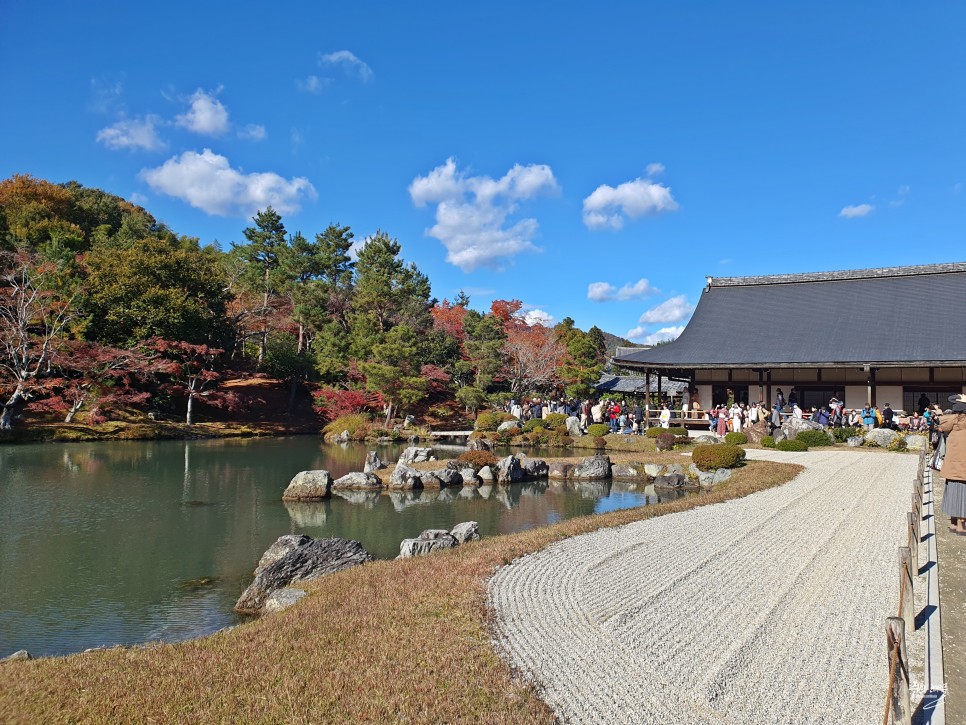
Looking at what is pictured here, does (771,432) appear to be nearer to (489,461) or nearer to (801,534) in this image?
(489,461)

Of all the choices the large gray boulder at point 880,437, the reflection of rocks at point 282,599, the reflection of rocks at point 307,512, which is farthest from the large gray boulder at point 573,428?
the reflection of rocks at point 282,599

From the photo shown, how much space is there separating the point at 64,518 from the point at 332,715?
34.5 ft

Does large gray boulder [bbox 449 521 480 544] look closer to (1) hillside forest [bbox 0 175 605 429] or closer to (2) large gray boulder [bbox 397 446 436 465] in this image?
(2) large gray boulder [bbox 397 446 436 465]

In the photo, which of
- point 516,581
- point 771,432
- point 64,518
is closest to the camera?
point 516,581

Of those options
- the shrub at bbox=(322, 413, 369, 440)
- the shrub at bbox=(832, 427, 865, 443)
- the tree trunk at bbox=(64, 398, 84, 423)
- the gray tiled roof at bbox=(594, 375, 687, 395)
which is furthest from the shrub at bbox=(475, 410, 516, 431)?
the tree trunk at bbox=(64, 398, 84, 423)

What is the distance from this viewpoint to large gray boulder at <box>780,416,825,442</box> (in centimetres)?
2125

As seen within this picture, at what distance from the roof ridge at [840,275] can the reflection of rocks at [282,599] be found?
29.8 meters

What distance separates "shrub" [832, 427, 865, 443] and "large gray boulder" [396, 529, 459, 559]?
17220 mm

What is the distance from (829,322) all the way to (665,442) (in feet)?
35.9

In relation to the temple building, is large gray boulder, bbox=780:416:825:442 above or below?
below

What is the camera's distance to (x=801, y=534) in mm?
8336

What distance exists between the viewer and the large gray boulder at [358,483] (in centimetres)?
1577

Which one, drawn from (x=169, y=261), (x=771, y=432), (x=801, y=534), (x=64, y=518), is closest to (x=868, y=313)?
(x=771, y=432)

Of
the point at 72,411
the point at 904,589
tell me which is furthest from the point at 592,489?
the point at 72,411
